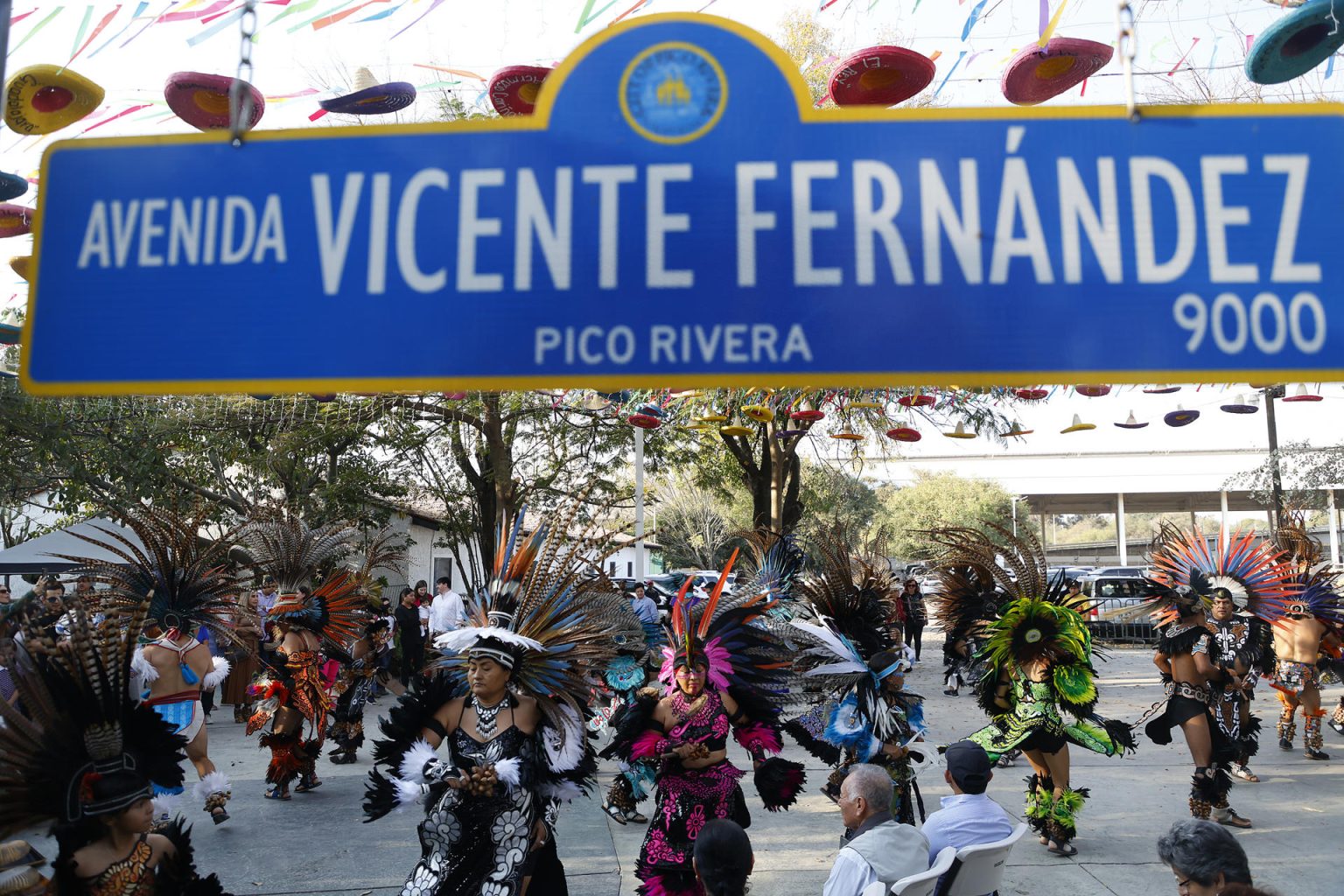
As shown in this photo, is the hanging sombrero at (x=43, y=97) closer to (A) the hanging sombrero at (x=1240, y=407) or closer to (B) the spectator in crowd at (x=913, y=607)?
(A) the hanging sombrero at (x=1240, y=407)

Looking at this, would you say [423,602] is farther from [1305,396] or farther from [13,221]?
[13,221]

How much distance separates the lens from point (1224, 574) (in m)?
8.83

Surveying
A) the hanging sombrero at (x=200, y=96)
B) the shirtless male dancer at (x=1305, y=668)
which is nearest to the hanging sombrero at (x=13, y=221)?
the hanging sombrero at (x=200, y=96)

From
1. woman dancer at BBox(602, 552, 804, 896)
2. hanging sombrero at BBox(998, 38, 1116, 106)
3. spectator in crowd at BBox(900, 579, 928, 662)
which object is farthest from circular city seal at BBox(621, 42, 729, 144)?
spectator in crowd at BBox(900, 579, 928, 662)

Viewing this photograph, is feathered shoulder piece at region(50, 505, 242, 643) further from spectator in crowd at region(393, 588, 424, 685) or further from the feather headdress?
spectator in crowd at region(393, 588, 424, 685)

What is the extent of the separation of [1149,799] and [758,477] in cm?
961

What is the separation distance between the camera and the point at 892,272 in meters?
1.68

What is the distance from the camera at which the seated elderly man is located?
11.2 feet

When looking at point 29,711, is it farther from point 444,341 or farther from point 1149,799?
point 1149,799

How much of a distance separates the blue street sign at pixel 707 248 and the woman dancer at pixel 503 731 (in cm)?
329

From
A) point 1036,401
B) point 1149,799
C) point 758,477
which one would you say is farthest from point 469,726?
point 758,477

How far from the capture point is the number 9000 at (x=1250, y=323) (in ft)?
5.41

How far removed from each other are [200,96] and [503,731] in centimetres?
329

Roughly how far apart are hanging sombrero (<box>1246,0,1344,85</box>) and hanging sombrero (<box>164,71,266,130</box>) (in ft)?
7.19
